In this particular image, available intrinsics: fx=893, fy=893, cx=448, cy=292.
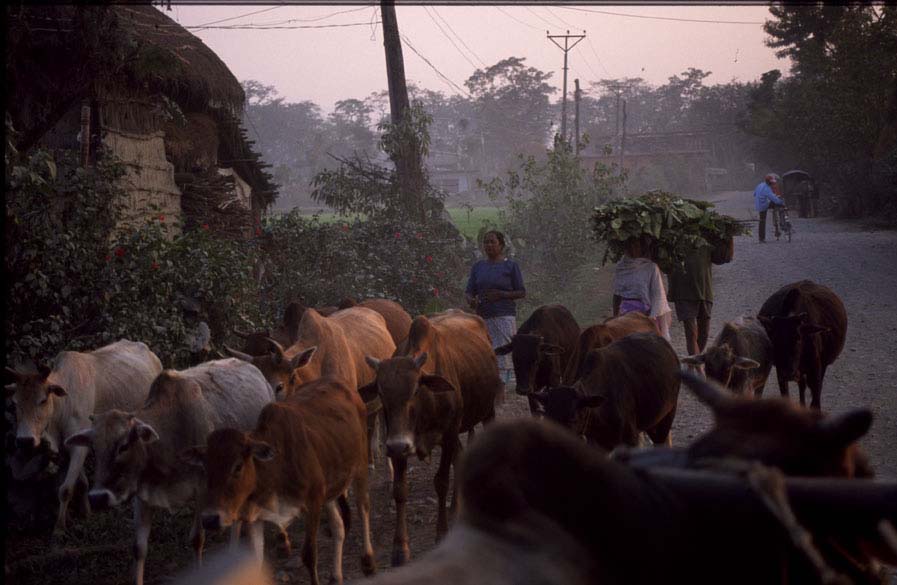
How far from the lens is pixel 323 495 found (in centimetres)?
627

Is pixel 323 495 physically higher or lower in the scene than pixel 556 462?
lower

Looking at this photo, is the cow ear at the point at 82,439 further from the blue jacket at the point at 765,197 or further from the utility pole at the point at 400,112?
the blue jacket at the point at 765,197

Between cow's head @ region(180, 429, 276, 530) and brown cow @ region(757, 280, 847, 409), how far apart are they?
19.4 feet

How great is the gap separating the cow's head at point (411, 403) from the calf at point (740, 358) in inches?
106

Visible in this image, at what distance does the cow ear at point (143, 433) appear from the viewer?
660 centimetres

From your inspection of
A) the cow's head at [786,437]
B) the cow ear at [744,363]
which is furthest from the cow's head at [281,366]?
the cow's head at [786,437]

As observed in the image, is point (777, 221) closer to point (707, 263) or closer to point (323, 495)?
point (707, 263)

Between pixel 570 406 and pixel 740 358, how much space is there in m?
2.75

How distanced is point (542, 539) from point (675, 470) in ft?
1.20

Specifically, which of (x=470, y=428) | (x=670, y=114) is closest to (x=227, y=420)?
(x=470, y=428)

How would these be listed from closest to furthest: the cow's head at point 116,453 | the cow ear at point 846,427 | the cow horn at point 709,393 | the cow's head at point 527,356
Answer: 1. the cow ear at point 846,427
2. the cow horn at point 709,393
3. the cow's head at point 116,453
4. the cow's head at point 527,356

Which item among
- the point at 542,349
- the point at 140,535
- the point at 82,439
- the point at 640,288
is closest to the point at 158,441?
the point at 82,439

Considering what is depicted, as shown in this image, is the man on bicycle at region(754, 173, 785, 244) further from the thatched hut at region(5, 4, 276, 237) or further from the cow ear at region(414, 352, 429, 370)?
the cow ear at region(414, 352, 429, 370)

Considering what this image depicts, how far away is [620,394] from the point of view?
23.4 feet
